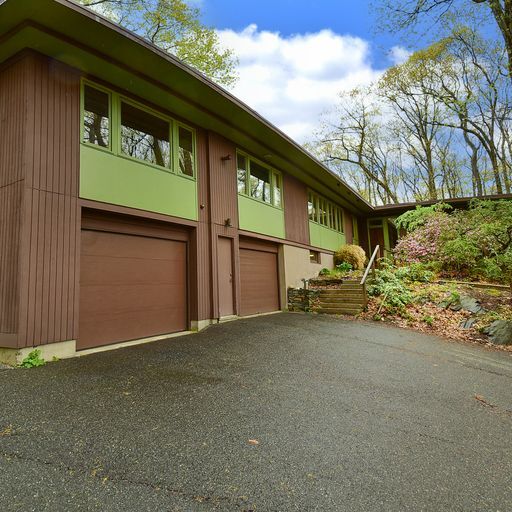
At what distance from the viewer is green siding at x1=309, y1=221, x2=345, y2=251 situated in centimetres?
1422

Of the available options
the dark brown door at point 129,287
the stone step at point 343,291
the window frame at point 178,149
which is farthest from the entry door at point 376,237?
the dark brown door at point 129,287

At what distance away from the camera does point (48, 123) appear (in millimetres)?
5562

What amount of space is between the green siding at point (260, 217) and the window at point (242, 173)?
0.94 ft

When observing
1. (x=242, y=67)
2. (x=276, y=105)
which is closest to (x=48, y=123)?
(x=242, y=67)

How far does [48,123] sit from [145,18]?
440 inches

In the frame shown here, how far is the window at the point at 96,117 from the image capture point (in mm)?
6211

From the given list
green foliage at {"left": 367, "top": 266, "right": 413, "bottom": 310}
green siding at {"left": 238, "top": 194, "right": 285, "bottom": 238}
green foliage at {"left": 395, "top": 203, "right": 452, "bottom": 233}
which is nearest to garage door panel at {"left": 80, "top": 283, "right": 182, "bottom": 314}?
green siding at {"left": 238, "top": 194, "right": 285, "bottom": 238}

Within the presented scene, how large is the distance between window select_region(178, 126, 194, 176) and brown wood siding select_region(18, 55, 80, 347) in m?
2.54

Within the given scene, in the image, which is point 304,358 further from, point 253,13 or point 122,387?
point 253,13

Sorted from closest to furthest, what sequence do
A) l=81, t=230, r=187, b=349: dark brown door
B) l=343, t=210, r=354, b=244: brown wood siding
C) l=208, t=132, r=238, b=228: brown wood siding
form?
1. l=81, t=230, r=187, b=349: dark brown door
2. l=208, t=132, r=238, b=228: brown wood siding
3. l=343, t=210, r=354, b=244: brown wood siding

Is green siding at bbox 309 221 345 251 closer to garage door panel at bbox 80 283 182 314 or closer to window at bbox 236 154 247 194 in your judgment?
window at bbox 236 154 247 194

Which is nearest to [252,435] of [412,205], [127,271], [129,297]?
[129,297]

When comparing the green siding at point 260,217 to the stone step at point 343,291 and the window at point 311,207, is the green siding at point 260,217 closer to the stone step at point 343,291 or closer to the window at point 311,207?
the stone step at point 343,291

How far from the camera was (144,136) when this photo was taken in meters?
7.32
